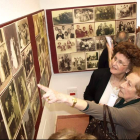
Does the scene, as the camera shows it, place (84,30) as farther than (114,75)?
Yes

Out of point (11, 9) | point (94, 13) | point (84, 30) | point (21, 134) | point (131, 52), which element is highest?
point (11, 9)

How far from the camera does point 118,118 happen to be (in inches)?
51.3

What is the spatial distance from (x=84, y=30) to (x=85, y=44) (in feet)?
0.86

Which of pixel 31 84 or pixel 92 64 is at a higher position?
pixel 31 84

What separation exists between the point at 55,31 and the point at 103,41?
0.91 metres

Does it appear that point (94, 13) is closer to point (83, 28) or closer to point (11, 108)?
point (83, 28)

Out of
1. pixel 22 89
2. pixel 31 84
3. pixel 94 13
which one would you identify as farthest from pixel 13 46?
pixel 94 13

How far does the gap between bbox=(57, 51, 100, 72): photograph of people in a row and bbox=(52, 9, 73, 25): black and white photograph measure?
24.0 inches

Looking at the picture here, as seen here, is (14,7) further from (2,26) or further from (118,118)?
(118,118)

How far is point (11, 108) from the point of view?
108cm

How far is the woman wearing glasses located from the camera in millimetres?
1868

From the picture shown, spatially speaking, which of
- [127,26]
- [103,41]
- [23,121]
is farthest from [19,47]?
[127,26]

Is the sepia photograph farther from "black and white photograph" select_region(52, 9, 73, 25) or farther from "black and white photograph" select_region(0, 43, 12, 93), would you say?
"black and white photograph" select_region(52, 9, 73, 25)

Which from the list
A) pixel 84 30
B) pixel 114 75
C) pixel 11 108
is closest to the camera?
pixel 11 108
